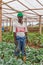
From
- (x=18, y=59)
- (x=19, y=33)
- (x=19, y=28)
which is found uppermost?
(x=19, y=28)

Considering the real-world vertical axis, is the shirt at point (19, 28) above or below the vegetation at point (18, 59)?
above

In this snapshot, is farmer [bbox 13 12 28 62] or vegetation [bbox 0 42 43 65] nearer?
vegetation [bbox 0 42 43 65]

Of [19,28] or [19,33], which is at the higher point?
[19,28]

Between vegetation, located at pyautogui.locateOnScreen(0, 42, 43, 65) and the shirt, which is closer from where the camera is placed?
vegetation, located at pyautogui.locateOnScreen(0, 42, 43, 65)

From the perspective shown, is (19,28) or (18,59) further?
(19,28)

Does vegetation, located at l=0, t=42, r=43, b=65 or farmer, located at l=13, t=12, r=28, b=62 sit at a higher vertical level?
farmer, located at l=13, t=12, r=28, b=62

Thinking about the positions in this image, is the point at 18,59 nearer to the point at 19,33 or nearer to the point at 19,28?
the point at 19,33

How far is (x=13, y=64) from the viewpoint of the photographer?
4.98 m

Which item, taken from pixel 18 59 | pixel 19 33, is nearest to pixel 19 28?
pixel 19 33

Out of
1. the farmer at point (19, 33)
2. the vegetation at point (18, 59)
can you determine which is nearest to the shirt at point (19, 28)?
the farmer at point (19, 33)

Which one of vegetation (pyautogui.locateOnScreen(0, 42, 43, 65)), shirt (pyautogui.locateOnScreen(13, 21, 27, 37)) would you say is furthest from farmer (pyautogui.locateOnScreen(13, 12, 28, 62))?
vegetation (pyautogui.locateOnScreen(0, 42, 43, 65))

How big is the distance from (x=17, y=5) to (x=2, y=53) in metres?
7.04

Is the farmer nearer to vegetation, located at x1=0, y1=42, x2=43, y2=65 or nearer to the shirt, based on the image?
the shirt

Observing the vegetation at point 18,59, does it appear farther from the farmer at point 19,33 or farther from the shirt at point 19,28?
the shirt at point 19,28
